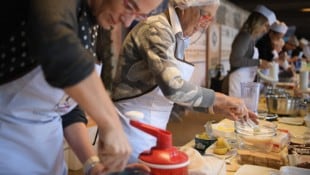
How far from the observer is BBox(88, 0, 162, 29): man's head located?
2.27 feet

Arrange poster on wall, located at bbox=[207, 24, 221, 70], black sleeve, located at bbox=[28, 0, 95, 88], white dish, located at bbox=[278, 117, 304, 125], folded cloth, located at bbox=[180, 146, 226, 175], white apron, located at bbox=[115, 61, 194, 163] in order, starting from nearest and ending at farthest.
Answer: black sleeve, located at bbox=[28, 0, 95, 88]
folded cloth, located at bbox=[180, 146, 226, 175]
white apron, located at bbox=[115, 61, 194, 163]
white dish, located at bbox=[278, 117, 304, 125]
poster on wall, located at bbox=[207, 24, 221, 70]

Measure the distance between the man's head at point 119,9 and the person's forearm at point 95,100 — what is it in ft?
0.65

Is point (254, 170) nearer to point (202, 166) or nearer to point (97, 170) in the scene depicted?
Answer: point (202, 166)

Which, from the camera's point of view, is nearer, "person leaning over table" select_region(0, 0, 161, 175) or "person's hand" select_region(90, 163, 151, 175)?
"person leaning over table" select_region(0, 0, 161, 175)

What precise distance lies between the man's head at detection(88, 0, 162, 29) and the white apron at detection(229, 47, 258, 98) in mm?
2827

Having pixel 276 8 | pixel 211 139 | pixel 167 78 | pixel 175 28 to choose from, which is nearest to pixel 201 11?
pixel 175 28

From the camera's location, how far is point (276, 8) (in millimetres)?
8070

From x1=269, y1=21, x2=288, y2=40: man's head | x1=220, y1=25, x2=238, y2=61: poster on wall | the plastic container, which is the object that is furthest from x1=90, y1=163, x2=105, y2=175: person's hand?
x1=220, y1=25, x2=238, y2=61: poster on wall

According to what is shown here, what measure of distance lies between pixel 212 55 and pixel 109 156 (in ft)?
19.8

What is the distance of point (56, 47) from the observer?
0.51 metres

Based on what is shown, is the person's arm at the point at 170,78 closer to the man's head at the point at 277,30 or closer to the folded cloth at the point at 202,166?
the folded cloth at the point at 202,166

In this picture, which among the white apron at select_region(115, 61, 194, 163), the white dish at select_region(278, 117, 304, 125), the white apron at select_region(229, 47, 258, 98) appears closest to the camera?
the white apron at select_region(115, 61, 194, 163)

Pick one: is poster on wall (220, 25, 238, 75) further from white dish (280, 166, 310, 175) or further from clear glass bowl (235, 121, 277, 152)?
white dish (280, 166, 310, 175)

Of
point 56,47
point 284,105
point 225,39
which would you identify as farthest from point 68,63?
point 225,39
